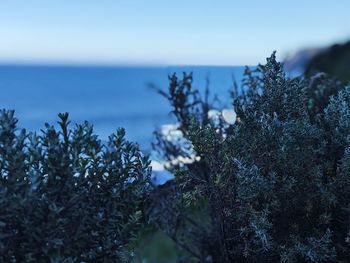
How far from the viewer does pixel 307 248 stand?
3242 mm

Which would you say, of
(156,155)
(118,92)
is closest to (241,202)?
(156,155)

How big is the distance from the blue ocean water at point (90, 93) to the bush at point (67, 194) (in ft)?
10.1

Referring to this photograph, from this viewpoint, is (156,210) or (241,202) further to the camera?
(156,210)

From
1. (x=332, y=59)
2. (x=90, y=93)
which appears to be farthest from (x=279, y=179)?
(x=90, y=93)

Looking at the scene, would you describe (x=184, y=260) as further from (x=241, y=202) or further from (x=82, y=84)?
(x=82, y=84)

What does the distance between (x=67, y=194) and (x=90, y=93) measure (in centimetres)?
4968

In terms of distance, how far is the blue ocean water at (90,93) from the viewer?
7.02 m

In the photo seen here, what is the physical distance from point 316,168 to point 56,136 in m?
1.58

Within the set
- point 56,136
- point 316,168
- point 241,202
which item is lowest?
point 241,202

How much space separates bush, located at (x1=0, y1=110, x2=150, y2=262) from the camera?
104 inches

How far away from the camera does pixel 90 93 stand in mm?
51750

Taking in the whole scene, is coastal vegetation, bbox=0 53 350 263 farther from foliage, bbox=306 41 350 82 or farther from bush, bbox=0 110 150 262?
foliage, bbox=306 41 350 82

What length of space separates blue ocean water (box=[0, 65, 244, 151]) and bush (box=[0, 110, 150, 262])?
10.1ft

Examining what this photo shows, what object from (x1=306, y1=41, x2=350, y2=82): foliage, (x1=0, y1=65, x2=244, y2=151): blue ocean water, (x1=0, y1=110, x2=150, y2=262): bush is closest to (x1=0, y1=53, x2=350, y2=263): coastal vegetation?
(x1=0, y1=110, x2=150, y2=262): bush
